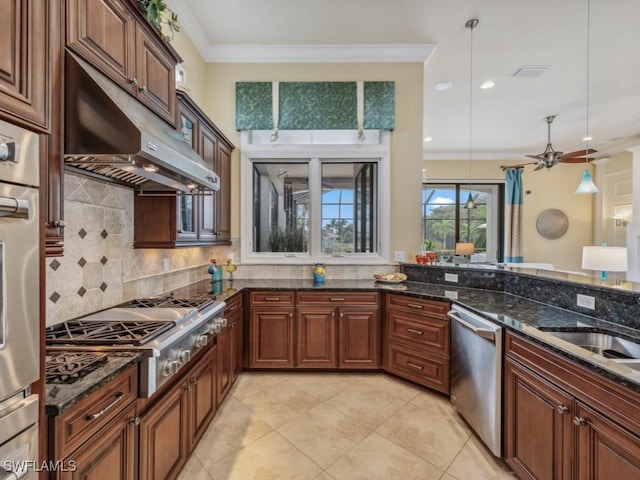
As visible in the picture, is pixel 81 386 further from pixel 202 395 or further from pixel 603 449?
pixel 603 449

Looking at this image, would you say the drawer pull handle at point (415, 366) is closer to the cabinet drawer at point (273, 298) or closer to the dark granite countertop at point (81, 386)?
the cabinet drawer at point (273, 298)

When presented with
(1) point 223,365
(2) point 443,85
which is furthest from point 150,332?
(2) point 443,85

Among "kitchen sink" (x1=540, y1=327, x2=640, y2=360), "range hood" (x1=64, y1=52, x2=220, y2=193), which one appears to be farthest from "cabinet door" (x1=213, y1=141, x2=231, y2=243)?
"kitchen sink" (x1=540, y1=327, x2=640, y2=360)

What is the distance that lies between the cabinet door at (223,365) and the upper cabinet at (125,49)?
63.3 inches

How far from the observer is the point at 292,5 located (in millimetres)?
2754

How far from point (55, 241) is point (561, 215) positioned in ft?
28.4

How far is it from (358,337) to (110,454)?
2.19 metres

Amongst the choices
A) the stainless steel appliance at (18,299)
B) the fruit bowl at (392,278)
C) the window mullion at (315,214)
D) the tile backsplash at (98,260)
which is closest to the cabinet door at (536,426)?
the fruit bowl at (392,278)

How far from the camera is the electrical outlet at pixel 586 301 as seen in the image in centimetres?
187

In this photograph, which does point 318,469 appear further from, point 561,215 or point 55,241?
point 561,215

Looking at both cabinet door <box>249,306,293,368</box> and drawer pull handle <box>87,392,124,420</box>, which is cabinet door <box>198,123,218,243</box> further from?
drawer pull handle <box>87,392,124,420</box>

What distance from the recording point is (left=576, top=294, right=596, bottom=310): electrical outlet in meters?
1.87

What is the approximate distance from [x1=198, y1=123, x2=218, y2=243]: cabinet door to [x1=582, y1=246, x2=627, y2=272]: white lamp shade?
435 cm

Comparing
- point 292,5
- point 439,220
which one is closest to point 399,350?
point 292,5
